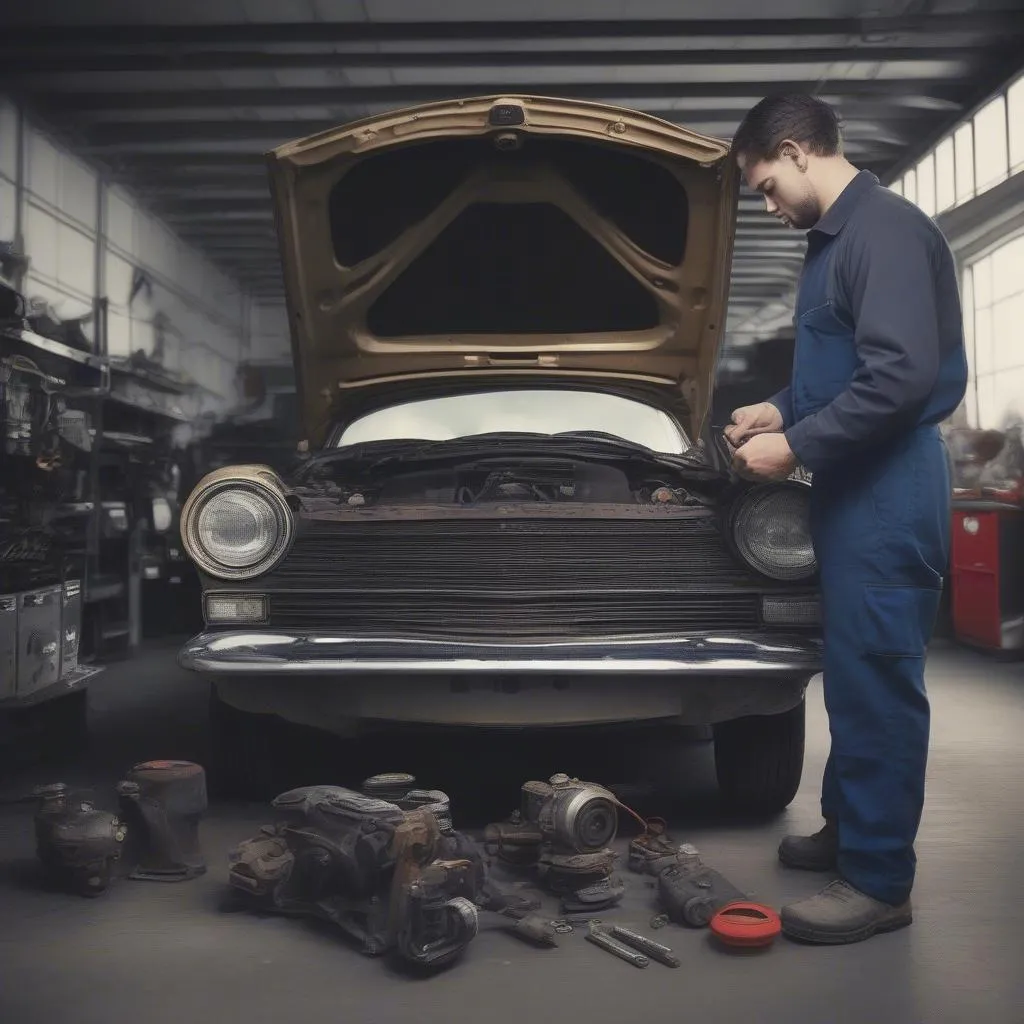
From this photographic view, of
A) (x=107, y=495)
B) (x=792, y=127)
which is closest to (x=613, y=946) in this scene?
(x=792, y=127)

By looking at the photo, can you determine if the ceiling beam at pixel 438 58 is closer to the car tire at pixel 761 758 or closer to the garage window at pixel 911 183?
the garage window at pixel 911 183

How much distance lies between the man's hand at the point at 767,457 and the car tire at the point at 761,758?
2.87 feet

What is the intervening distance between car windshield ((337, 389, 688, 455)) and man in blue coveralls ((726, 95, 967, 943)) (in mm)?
1464

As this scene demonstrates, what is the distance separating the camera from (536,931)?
86.3 inches

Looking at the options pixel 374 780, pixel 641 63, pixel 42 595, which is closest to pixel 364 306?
pixel 42 595

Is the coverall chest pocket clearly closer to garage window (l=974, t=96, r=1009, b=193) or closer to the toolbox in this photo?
the toolbox

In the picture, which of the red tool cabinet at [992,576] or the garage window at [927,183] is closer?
the red tool cabinet at [992,576]

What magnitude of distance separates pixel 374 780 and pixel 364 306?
6.19 feet

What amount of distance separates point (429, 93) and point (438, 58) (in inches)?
27.0

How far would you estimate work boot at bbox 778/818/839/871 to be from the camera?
263 centimetres

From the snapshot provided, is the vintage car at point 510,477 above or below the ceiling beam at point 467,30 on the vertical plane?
below

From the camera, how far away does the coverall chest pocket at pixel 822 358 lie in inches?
92.1

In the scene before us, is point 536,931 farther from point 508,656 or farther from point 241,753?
point 241,753

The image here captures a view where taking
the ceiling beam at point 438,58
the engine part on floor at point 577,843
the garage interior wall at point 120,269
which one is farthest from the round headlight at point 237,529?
the garage interior wall at point 120,269
